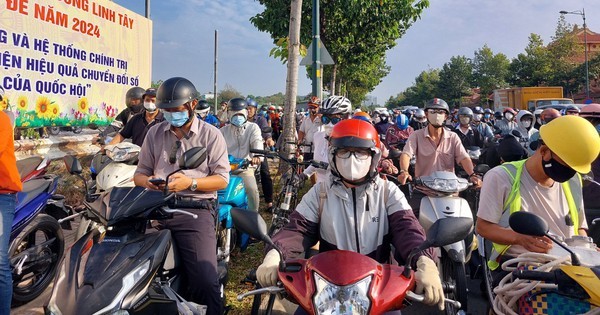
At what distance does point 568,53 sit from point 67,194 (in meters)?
42.1

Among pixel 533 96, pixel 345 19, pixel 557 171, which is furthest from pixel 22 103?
pixel 533 96

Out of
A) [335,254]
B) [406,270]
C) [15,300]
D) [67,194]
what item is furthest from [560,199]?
[67,194]

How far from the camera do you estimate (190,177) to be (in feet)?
9.98

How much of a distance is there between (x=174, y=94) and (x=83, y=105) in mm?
5316

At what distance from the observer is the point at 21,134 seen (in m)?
6.66

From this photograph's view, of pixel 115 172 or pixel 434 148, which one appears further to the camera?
pixel 434 148

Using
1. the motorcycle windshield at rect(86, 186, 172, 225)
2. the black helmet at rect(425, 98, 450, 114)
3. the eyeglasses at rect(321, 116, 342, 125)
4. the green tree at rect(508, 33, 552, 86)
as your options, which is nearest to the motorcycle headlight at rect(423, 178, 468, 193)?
the black helmet at rect(425, 98, 450, 114)

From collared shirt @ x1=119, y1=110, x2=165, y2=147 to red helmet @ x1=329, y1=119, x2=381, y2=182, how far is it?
10.1 feet

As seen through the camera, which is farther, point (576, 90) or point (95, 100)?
point (576, 90)

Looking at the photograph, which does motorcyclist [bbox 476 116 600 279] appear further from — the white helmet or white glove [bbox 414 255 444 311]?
the white helmet

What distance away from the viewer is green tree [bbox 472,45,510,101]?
5681 centimetres

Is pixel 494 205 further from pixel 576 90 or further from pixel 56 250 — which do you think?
pixel 576 90

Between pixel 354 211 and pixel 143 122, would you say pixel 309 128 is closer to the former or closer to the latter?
pixel 143 122

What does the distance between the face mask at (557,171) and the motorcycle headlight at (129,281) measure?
2.20 meters
